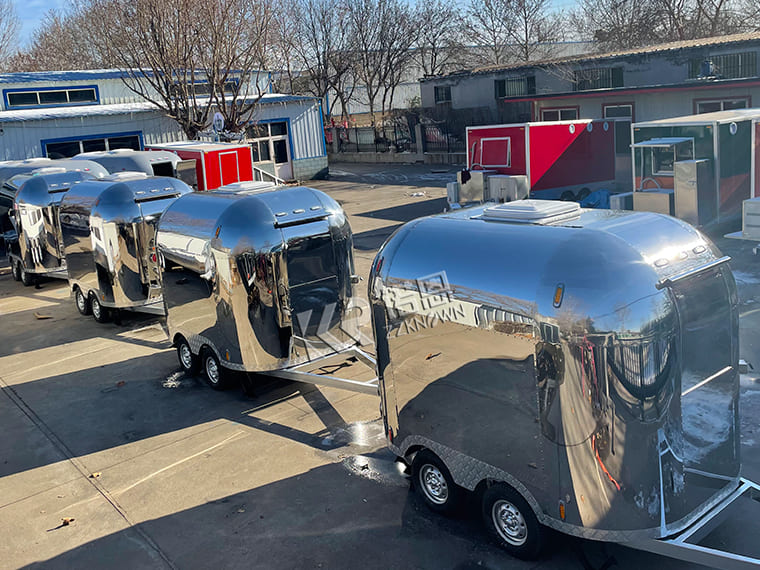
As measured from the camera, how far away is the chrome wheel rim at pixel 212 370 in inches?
400

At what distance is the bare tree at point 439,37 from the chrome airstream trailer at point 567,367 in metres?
52.9

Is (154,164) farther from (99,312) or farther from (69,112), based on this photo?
(69,112)

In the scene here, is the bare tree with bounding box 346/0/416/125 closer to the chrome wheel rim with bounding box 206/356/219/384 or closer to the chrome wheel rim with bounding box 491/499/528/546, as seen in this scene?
the chrome wheel rim with bounding box 206/356/219/384

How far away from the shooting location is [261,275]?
9031mm

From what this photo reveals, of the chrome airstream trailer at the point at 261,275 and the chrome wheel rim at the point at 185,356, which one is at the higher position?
the chrome airstream trailer at the point at 261,275

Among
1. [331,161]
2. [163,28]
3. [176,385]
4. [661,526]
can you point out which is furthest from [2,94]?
[661,526]

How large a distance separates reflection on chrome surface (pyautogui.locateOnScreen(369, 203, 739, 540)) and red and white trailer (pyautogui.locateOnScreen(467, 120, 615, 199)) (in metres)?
15.6

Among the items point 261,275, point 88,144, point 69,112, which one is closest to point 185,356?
point 261,275

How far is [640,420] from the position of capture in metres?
5.07

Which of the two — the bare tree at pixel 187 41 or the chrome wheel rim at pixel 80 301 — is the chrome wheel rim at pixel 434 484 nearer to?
the chrome wheel rim at pixel 80 301

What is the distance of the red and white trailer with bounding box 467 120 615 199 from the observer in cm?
2147

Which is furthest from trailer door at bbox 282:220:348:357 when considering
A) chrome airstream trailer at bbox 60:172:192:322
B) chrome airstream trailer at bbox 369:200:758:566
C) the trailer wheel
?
the trailer wheel

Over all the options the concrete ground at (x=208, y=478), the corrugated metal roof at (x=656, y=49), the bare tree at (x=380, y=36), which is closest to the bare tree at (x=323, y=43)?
the bare tree at (x=380, y=36)

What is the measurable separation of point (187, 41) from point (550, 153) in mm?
14746
